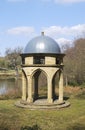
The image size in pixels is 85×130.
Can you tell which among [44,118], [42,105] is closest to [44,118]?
[44,118]

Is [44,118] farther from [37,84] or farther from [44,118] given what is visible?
[37,84]

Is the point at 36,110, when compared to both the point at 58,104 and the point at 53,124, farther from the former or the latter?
the point at 53,124

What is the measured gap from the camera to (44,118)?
2216cm

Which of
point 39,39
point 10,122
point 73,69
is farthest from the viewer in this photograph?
point 73,69

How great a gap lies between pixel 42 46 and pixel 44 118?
835 cm

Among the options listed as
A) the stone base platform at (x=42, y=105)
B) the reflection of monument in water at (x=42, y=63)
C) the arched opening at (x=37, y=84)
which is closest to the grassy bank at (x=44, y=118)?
the stone base platform at (x=42, y=105)

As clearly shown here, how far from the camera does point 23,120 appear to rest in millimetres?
21344

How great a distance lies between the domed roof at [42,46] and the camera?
1057 inches

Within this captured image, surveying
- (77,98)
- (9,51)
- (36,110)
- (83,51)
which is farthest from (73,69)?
(9,51)

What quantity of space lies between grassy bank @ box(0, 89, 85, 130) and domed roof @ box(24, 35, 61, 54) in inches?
249

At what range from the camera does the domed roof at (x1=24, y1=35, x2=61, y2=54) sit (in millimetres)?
26859

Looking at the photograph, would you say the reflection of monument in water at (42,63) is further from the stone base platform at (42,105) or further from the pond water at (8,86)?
the pond water at (8,86)

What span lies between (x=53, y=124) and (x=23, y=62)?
34.7 feet

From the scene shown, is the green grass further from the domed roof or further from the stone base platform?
the domed roof
